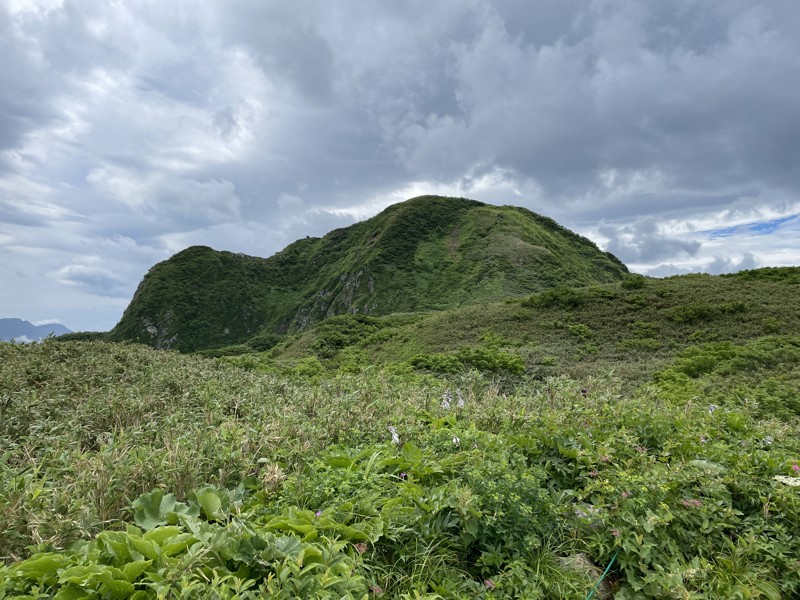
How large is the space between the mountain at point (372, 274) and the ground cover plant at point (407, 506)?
48.2m

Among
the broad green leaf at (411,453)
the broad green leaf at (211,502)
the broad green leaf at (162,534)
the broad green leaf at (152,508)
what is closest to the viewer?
the broad green leaf at (162,534)

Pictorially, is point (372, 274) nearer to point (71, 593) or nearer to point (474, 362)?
point (474, 362)

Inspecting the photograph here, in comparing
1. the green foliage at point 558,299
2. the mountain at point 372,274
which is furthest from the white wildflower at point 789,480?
the mountain at point 372,274

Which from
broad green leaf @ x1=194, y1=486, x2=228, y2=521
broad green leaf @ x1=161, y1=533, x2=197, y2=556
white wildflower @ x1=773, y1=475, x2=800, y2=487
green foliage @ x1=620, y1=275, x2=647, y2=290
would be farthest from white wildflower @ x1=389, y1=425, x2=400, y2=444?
green foliage @ x1=620, y1=275, x2=647, y2=290

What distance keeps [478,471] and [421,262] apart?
247ft

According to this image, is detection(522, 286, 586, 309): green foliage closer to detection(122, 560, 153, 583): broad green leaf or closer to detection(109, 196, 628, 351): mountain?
detection(122, 560, 153, 583): broad green leaf

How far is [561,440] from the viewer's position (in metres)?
4.57

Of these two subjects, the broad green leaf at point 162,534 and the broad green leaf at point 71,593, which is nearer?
the broad green leaf at point 71,593

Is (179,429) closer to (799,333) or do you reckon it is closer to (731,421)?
(731,421)

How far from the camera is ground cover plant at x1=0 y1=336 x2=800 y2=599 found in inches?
92.0

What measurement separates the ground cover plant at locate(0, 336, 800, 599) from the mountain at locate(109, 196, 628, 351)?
1896 inches

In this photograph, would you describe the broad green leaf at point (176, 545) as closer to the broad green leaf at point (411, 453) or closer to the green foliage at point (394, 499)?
the green foliage at point (394, 499)

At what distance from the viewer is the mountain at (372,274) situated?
211 feet

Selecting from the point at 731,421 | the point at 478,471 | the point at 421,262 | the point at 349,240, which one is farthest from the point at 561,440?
the point at 349,240
